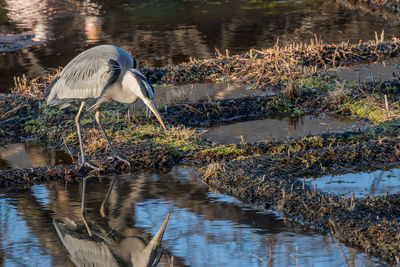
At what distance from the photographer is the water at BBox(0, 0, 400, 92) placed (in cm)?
1444

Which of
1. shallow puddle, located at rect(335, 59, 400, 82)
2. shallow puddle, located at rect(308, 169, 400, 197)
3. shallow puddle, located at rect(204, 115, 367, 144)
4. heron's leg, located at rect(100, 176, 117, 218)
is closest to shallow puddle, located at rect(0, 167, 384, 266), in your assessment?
heron's leg, located at rect(100, 176, 117, 218)

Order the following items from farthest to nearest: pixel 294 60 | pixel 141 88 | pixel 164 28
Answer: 1. pixel 164 28
2. pixel 294 60
3. pixel 141 88

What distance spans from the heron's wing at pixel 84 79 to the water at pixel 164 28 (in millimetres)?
4693

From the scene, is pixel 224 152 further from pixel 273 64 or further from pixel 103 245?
pixel 273 64

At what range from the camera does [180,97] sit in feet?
31.6

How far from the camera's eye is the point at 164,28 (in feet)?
56.9

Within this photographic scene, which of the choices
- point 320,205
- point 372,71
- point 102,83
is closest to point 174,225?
point 320,205

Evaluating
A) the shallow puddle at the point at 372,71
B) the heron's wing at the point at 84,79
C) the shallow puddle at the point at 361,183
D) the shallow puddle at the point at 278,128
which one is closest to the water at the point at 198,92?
the shallow puddle at the point at 278,128

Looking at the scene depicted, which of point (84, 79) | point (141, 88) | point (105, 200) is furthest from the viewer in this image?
point (84, 79)

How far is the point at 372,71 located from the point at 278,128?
3.19m

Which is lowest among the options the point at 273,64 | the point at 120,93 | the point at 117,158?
the point at 117,158

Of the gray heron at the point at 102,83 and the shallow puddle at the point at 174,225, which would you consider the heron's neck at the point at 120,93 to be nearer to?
the gray heron at the point at 102,83

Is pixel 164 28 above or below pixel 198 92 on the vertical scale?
below

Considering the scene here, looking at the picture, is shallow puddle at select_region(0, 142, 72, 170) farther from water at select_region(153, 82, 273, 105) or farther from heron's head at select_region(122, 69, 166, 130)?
water at select_region(153, 82, 273, 105)
